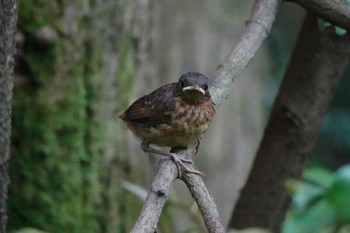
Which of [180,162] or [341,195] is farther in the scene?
[341,195]

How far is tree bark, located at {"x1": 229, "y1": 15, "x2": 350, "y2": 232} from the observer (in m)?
3.77

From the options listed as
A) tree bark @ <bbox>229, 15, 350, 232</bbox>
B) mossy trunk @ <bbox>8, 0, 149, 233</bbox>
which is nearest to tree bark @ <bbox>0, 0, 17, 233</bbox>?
mossy trunk @ <bbox>8, 0, 149, 233</bbox>

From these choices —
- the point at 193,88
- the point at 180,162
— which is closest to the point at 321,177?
the point at 193,88

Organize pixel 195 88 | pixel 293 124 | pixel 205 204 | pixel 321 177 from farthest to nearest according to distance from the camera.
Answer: pixel 321 177
pixel 293 124
pixel 195 88
pixel 205 204

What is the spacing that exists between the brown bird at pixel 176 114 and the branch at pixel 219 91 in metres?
0.14

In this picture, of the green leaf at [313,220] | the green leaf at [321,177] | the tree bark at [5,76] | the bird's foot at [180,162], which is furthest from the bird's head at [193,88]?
the green leaf at [321,177]

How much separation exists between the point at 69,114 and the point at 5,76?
1.56 metres

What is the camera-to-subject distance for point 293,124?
12.9 feet

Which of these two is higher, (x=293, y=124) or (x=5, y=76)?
(x=293, y=124)

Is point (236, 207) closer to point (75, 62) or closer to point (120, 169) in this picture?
point (120, 169)

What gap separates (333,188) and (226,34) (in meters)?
3.40

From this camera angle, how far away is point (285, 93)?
156 inches

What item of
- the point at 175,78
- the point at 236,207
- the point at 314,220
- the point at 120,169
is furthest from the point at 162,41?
the point at 314,220

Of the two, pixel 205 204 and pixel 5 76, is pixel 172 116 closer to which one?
pixel 5 76
